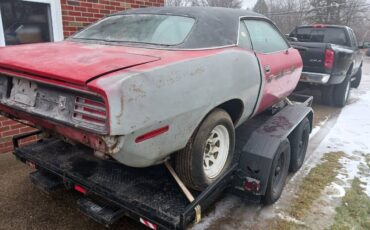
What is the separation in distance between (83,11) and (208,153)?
11.0ft

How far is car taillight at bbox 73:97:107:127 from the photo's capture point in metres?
1.87

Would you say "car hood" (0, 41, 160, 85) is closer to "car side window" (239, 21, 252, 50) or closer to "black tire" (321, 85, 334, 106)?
"car side window" (239, 21, 252, 50)

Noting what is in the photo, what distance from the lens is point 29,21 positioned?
4.42 m

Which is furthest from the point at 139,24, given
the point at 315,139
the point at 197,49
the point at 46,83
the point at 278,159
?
the point at 315,139

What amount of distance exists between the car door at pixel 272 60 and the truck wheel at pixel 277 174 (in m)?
0.57

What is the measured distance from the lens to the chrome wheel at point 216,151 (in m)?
2.72

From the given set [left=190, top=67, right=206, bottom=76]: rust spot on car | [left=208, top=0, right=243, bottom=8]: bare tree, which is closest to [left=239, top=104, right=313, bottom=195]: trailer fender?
[left=190, top=67, right=206, bottom=76]: rust spot on car

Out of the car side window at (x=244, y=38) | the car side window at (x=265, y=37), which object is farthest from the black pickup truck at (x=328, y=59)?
the car side window at (x=244, y=38)

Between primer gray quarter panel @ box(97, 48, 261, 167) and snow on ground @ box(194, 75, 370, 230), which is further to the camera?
snow on ground @ box(194, 75, 370, 230)

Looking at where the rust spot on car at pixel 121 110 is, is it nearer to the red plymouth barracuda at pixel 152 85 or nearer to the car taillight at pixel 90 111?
the red plymouth barracuda at pixel 152 85

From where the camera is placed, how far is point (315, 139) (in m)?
5.43

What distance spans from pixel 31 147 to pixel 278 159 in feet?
8.09

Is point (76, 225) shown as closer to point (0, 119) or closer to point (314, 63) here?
point (0, 119)

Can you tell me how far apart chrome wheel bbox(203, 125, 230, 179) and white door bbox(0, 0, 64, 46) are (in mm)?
3104
